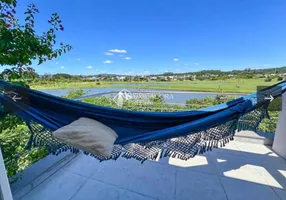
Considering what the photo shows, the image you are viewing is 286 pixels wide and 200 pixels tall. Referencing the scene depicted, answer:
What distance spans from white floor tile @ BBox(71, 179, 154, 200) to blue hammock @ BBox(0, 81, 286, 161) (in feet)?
2.57

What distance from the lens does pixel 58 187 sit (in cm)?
183

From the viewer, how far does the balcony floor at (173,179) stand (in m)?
1.72

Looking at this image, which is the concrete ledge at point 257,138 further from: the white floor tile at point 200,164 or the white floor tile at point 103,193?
the white floor tile at point 103,193

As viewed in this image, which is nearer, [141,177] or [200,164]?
Result: [141,177]

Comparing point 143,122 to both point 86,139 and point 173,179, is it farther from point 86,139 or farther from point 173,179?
point 173,179

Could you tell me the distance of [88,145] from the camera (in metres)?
1.03

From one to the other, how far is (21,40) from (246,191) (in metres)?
2.74

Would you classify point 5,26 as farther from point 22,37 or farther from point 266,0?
point 266,0

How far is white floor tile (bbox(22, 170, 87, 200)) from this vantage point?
169 cm

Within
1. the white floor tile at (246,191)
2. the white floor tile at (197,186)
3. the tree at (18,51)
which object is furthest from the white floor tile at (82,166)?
the white floor tile at (246,191)

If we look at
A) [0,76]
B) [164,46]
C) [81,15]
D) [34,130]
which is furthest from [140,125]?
[164,46]

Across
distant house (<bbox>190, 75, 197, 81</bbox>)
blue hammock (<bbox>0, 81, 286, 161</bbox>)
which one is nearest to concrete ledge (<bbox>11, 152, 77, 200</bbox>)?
blue hammock (<bbox>0, 81, 286, 161</bbox>)

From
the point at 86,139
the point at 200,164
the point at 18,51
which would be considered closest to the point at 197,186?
the point at 200,164

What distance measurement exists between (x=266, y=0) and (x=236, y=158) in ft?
12.9
